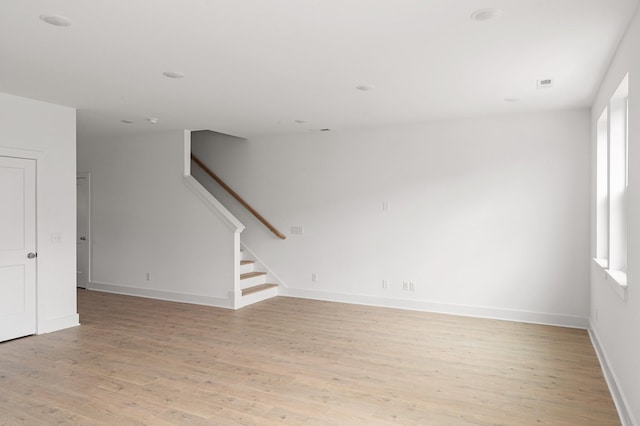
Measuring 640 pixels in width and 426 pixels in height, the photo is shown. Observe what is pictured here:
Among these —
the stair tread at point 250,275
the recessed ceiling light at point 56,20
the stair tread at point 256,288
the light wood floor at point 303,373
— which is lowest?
the light wood floor at point 303,373

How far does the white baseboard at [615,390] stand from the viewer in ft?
9.54

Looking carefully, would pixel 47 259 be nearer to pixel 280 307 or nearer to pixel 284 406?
pixel 280 307

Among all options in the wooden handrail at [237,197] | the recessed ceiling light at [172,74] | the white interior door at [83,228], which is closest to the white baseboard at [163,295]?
the white interior door at [83,228]

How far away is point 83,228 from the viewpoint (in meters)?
7.88

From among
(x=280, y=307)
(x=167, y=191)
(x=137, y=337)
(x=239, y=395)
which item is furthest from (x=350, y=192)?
(x=239, y=395)

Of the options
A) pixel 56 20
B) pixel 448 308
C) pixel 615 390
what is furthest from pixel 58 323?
pixel 615 390

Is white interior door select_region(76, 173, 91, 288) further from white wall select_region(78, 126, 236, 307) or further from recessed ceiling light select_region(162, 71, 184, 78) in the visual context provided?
recessed ceiling light select_region(162, 71, 184, 78)

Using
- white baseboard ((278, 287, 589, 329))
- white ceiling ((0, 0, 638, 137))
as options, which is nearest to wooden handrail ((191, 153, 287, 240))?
white baseboard ((278, 287, 589, 329))

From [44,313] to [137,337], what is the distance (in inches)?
46.1

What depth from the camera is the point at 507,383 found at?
366 cm

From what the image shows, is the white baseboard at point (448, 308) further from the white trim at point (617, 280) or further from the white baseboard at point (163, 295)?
the white trim at point (617, 280)

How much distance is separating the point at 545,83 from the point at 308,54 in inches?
91.1

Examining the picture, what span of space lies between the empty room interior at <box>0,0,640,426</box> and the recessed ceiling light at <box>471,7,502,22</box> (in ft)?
0.15

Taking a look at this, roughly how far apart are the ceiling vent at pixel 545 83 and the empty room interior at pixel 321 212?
0.08m
